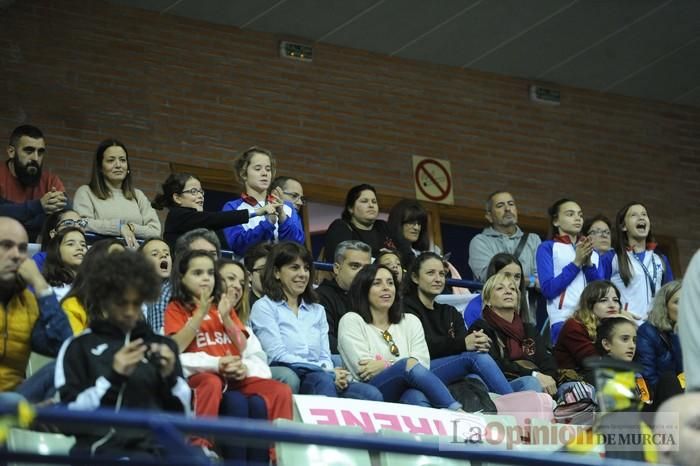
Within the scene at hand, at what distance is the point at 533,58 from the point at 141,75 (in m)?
3.76

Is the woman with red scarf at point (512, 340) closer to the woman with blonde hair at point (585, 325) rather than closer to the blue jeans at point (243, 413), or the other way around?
the woman with blonde hair at point (585, 325)

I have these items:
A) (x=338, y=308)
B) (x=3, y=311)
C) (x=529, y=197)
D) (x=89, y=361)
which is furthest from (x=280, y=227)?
(x=529, y=197)

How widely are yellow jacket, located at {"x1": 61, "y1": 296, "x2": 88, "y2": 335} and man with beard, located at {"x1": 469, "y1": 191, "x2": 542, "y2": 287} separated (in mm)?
4519

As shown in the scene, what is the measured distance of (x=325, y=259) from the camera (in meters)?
9.60

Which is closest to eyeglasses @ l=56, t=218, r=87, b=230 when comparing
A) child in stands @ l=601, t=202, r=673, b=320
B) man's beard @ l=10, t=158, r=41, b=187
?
man's beard @ l=10, t=158, r=41, b=187

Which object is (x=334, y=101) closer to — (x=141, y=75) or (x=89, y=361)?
(x=141, y=75)

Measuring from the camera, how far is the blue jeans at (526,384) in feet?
26.5

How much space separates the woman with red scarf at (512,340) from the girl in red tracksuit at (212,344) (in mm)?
2014

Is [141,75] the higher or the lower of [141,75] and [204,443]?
the higher

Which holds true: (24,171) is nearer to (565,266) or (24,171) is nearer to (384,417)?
(384,417)

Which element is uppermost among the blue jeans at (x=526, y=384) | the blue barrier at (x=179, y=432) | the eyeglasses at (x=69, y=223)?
the eyeglasses at (x=69, y=223)

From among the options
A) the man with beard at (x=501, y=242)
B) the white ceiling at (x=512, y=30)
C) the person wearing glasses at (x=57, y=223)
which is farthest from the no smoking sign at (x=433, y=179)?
the person wearing glasses at (x=57, y=223)

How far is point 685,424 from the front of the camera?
4.40 metres

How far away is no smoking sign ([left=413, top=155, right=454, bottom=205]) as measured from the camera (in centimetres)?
1250
